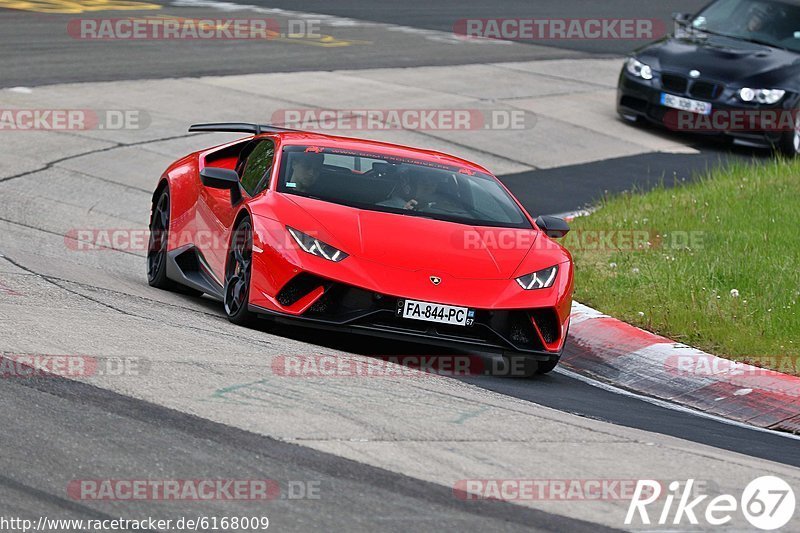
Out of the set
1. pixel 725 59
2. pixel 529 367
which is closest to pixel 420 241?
pixel 529 367

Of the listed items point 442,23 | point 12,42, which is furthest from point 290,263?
point 442,23

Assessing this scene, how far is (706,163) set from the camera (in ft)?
57.3

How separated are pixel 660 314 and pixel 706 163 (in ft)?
27.4

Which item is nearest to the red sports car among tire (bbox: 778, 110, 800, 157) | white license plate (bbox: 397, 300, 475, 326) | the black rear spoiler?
white license plate (bbox: 397, 300, 475, 326)

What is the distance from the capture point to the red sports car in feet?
26.0

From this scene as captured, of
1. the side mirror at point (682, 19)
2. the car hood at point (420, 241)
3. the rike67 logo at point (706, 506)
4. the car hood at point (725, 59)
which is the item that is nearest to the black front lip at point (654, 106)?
the car hood at point (725, 59)

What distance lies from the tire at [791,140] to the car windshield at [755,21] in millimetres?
1324

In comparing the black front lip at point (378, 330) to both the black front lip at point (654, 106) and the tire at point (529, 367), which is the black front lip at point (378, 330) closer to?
the tire at point (529, 367)

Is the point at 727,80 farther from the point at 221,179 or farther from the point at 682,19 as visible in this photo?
the point at 221,179

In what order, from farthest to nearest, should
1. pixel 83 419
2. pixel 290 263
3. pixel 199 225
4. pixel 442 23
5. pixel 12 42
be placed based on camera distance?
pixel 442 23
pixel 12 42
pixel 199 225
pixel 290 263
pixel 83 419

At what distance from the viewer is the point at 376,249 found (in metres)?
→ 8.13

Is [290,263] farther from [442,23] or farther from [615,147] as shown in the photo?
[442,23]

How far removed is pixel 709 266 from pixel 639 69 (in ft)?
27.1

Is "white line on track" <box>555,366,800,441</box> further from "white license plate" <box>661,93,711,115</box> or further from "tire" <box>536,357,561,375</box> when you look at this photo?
"white license plate" <box>661,93,711,115</box>
